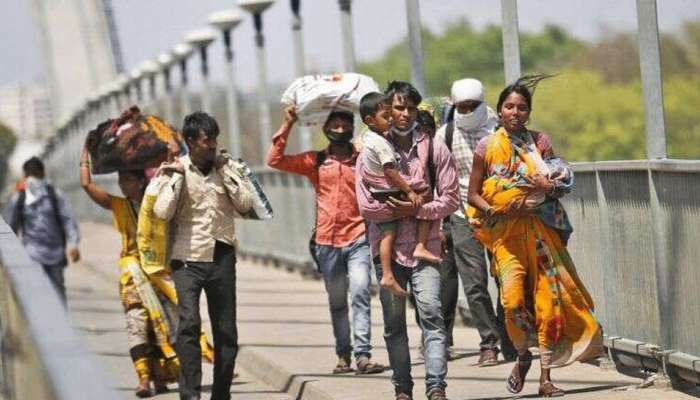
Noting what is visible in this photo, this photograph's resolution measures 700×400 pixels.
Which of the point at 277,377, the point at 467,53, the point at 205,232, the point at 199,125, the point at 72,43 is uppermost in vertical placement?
the point at 72,43

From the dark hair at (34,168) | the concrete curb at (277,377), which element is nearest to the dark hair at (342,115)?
the concrete curb at (277,377)

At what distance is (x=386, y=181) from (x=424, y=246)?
383 mm

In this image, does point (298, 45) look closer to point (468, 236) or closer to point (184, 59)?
point (468, 236)

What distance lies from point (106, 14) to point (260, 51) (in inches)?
5229

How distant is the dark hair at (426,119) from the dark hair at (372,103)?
183 cm

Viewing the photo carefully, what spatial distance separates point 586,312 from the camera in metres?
10.9

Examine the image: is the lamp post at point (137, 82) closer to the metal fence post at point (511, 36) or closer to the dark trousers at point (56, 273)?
the dark trousers at point (56, 273)

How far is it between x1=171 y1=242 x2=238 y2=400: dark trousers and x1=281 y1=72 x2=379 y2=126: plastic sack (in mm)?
1992

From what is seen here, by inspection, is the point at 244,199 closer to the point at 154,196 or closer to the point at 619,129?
the point at 154,196

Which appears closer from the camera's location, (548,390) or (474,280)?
(548,390)

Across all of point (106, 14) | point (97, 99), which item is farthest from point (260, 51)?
point (106, 14)

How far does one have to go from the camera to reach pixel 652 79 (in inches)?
449

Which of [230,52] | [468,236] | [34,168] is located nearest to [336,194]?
[468,236]

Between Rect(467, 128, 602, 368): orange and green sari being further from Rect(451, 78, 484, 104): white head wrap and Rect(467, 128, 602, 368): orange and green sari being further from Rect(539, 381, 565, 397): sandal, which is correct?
Rect(451, 78, 484, 104): white head wrap
